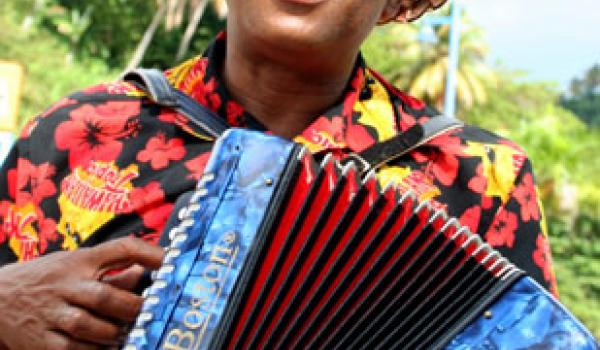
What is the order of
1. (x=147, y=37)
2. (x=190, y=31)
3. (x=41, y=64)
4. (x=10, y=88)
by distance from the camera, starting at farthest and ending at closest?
1. (x=190, y=31)
2. (x=147, y=37)
3. (x=41, y=64)
4. (x=10, y=88)

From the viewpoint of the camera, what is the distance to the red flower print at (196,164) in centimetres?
190

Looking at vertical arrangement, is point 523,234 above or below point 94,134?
below

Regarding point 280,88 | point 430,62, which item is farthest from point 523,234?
point 430,62

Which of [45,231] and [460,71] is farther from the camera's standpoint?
[460,71]

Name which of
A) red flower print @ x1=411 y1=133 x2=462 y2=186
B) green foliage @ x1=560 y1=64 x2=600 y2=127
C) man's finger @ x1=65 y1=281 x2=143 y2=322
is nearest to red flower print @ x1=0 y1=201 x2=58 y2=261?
man's finger @ x1=65 y1=281 x2=143 y2=322

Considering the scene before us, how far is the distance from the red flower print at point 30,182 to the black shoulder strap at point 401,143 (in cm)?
59

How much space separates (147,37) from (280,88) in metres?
26.2

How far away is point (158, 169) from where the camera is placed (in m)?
1.92

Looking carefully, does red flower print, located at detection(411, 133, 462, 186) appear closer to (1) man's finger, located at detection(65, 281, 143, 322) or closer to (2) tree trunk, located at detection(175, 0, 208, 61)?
(1) man's finger, located at detection(65, 281, 143, 322)

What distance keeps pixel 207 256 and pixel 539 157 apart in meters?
19.8

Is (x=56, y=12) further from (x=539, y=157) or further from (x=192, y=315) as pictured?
(x=192, y=315)

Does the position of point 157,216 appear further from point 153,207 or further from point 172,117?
point 172,117

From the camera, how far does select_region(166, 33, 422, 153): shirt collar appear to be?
1933 millimetres

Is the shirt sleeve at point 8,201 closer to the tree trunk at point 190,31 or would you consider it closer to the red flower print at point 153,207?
the red flower print at point 153,207
